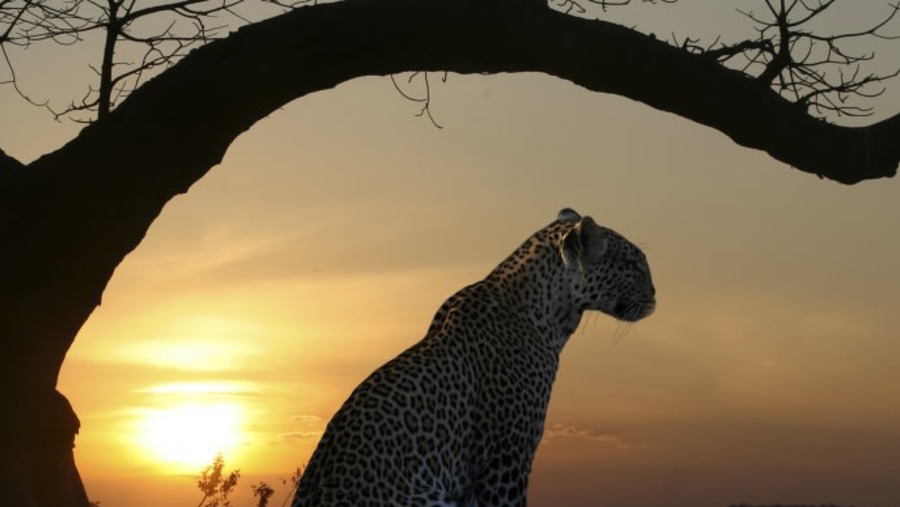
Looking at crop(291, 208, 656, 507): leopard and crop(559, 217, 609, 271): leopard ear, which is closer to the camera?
crop(291, 208, 656, 507): leopard

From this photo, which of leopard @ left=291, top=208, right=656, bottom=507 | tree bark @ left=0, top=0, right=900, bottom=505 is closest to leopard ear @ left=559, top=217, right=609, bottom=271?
leopard @ left=291, top=208, right=656, bottom=507

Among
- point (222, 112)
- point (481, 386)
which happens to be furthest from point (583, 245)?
point (222, 112)

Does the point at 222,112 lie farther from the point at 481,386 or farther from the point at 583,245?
the point at 481,386

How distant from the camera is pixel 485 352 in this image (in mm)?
8422

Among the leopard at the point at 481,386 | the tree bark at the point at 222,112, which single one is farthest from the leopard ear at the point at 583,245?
the tree bark at the point at 222,112

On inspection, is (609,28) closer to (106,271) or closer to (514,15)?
(514,15)

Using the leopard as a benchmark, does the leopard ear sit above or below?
above

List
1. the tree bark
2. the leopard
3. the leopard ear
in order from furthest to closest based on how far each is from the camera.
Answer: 1. the tree bark
2. the leopard ear
3. the leopard

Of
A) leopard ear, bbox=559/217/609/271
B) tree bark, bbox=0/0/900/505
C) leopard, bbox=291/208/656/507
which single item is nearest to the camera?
leopard, bbox=291/208/656/507

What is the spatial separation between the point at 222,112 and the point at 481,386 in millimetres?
3718

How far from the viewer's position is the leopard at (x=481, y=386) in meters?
7.47

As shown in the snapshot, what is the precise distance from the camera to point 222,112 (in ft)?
35.9

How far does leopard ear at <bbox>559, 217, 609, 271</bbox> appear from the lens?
29.4 feet

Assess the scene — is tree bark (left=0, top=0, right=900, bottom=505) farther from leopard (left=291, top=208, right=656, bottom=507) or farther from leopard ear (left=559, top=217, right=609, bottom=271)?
leopard ear (left=559, top=217, right=609, bottom=271)
